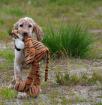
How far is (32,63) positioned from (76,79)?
144 centimetres

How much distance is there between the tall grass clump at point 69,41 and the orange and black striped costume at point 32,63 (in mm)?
2946

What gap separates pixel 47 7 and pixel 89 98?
10.5 metres

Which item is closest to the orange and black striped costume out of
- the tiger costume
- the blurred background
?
the tiger costume

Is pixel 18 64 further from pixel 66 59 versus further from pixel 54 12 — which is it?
pixel 54 12

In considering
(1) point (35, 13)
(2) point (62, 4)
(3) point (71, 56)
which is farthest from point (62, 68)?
(2) point (62, 4)

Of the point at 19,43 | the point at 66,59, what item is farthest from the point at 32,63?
the point at 66,59

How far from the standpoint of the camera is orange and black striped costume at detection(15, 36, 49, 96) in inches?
299

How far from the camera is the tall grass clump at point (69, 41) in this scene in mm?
10797

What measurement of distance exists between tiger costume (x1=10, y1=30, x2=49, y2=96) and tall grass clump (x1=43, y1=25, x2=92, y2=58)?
295cm

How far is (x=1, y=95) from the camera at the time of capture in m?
8.06

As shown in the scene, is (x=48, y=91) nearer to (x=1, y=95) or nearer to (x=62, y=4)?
(x=1, y=95)

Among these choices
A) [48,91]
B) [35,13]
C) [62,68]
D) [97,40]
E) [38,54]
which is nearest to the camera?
[38,54]

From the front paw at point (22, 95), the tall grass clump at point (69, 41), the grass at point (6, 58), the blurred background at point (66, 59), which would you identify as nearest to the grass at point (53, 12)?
the blurred background at point (66, 59)

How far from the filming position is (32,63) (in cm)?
761
